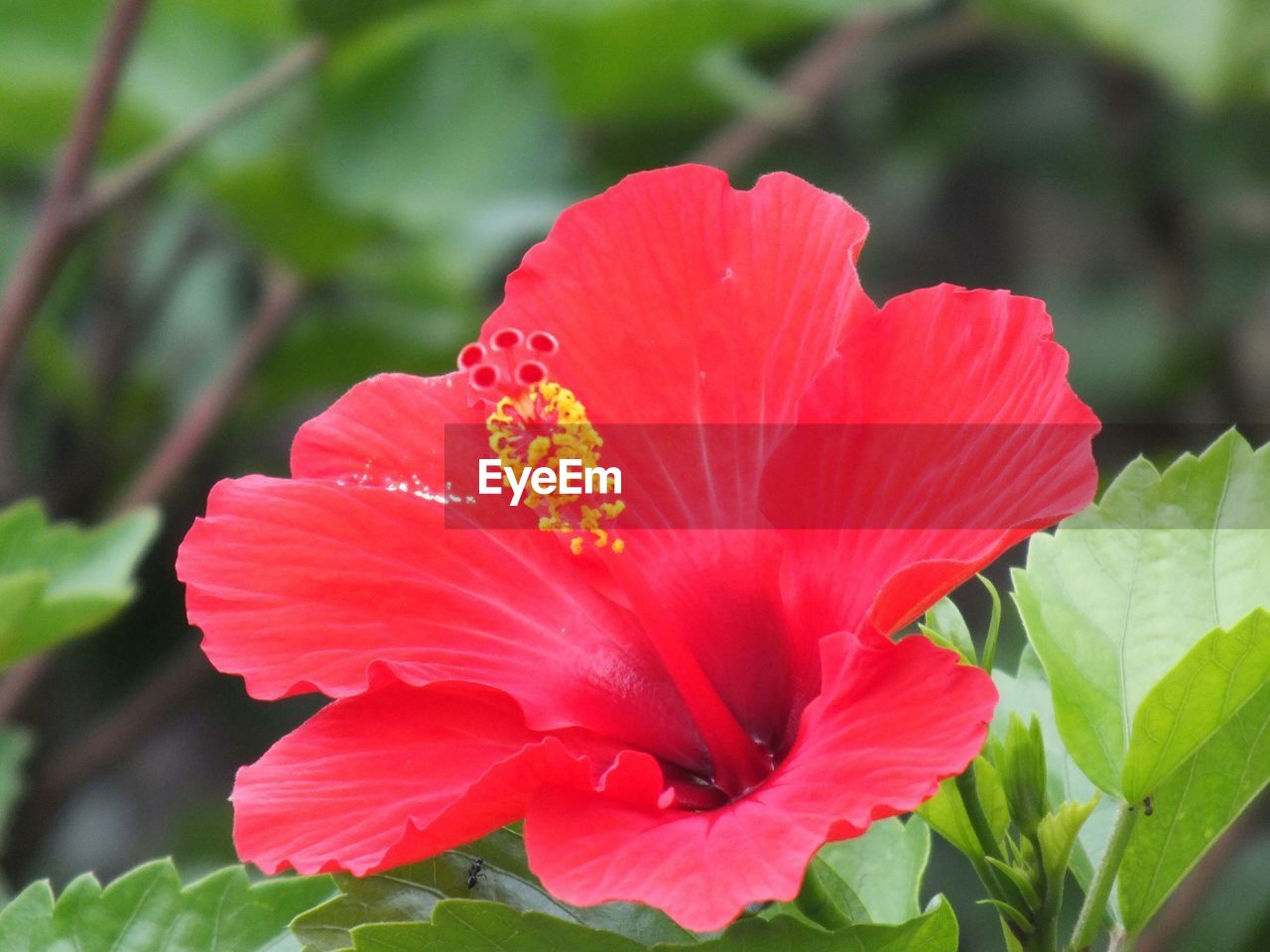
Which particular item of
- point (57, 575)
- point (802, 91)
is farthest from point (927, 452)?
point (802, 91)

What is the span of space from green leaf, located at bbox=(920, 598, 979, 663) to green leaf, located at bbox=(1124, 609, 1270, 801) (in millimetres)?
90

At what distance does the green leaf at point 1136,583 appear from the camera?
80 cm

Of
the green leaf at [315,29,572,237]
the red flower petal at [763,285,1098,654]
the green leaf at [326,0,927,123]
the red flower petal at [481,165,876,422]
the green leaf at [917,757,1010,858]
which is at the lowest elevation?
the green leaf at [917,757,1010,858]

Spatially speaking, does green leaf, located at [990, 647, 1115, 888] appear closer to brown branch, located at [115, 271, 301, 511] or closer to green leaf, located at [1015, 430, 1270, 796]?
green leaf, located at [1015, 430, 1270, 796]

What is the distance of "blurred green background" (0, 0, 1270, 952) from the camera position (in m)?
2.03

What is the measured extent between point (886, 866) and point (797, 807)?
22 centimetres

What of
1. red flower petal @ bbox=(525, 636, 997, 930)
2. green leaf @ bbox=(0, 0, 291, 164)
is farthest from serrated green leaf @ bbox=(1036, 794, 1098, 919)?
green leaf @ bbox=(0, 0, 291, 164)

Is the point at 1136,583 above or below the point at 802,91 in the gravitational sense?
below

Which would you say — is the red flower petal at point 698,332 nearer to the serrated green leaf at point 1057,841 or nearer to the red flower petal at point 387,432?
the red flower petal at point 387,432

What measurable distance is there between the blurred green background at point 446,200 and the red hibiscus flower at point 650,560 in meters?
0.98

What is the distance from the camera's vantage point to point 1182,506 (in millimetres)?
853

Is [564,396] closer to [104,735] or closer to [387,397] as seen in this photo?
[387,397]

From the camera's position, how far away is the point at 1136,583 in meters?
0.84

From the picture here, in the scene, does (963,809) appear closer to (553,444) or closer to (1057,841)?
(1057,841)
